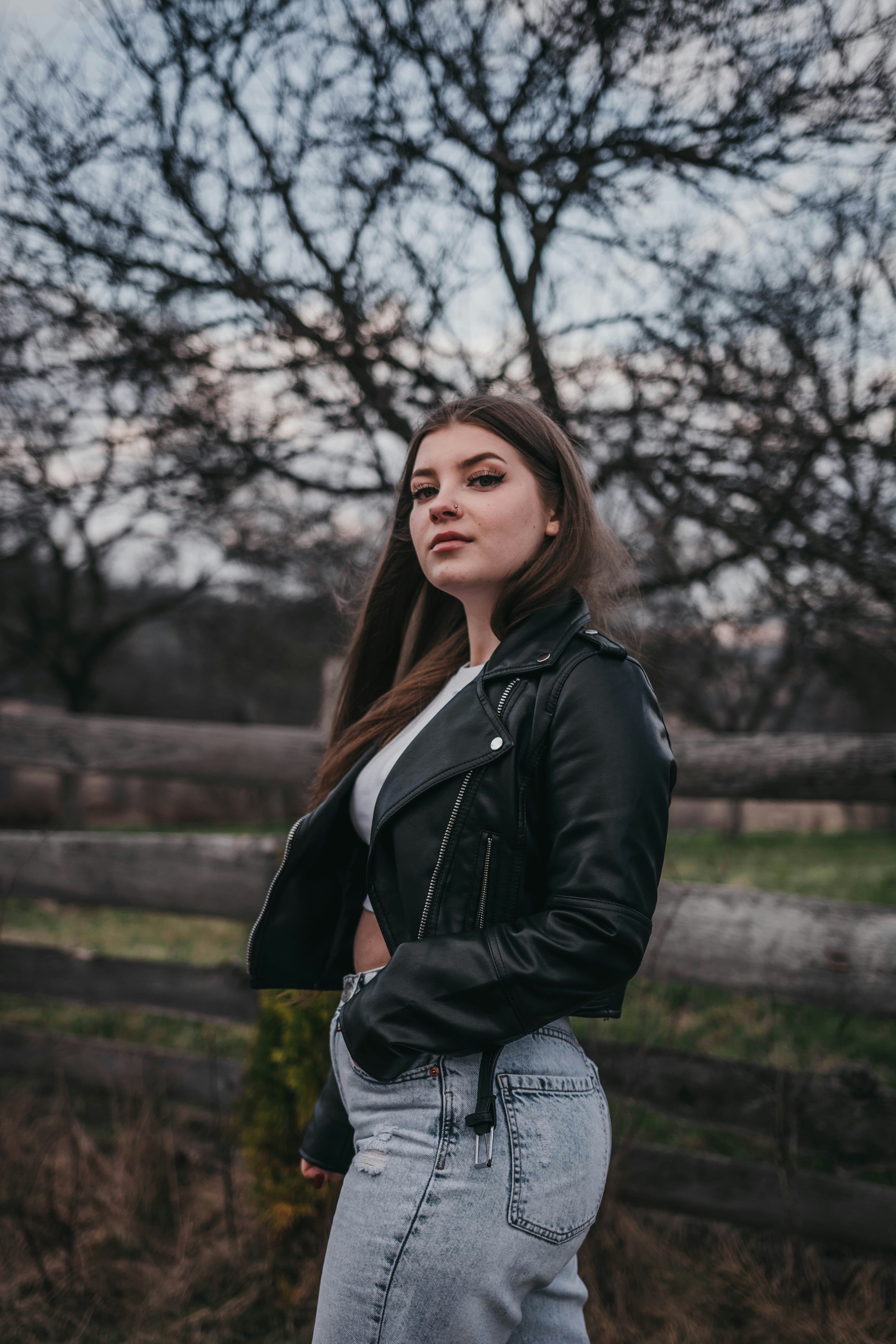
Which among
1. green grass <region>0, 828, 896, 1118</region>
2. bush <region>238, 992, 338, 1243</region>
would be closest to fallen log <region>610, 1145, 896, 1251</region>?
green grass <region>0, 828, 896, 1118</region>

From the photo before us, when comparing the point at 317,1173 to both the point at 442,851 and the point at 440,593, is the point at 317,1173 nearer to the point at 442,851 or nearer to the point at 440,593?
the point at 442,851

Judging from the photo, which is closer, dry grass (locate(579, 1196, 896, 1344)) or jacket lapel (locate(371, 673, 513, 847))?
jacket lapel (locate(371, 673, 513, 847))

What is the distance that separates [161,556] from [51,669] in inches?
109

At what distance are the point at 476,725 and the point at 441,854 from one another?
0.21 meters

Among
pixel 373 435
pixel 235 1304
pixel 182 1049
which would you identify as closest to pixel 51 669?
pixel 182 1049

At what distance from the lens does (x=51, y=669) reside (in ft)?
30.3

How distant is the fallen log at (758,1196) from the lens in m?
2.56

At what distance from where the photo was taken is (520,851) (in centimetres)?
131

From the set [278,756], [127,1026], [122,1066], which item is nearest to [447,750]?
[278,756]

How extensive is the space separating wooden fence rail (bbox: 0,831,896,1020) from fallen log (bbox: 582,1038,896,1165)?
9.1 inches

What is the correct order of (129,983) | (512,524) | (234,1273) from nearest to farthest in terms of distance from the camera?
1. (512,524)
2. (234,1273)
3. (129,983)

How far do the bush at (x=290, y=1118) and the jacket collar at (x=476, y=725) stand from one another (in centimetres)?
141

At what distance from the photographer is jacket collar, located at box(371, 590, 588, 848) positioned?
1.34 m

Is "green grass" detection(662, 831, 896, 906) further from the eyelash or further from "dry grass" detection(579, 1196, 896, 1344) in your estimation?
the eyelash
